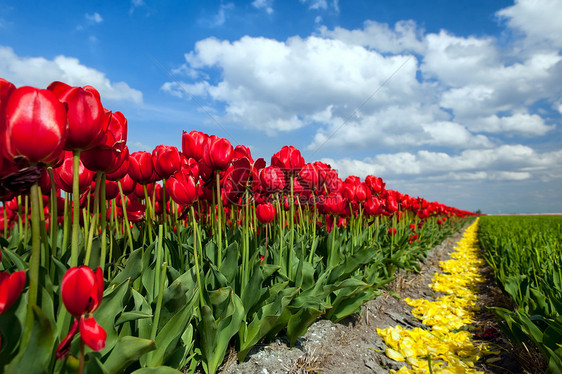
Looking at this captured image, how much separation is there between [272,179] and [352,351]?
161 centimetres

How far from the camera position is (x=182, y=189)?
6.35ft

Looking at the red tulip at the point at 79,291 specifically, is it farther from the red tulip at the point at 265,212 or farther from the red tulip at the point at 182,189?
the red tulip at the point at 265,212

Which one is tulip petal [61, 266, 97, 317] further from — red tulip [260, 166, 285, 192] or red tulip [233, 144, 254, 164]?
red tulip [260, 166, 285, 192]

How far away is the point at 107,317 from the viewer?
1373 mm

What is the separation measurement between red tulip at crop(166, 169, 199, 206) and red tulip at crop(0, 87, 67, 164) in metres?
0.99

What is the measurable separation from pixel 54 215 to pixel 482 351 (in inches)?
149

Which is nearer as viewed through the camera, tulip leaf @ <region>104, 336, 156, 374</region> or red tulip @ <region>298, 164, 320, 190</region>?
tulip leaf @ <region>104, 336, 156, 374</region>

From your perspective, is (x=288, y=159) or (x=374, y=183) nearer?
(x=288, y=159)

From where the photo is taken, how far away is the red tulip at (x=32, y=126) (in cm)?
88

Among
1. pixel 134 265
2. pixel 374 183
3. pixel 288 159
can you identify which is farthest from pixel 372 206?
pixel 134 265

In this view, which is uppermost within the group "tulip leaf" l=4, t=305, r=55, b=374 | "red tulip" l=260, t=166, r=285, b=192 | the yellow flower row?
"red tulip" l=260, t=166, r=285, b=192

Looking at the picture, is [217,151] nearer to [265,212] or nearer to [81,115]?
[265,212]

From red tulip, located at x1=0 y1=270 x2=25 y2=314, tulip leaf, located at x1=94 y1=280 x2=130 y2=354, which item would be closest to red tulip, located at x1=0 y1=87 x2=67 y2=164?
red tulip, located at x1=0 y1=270 x2=25 y2=314

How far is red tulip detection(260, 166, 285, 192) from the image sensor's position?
2.80 metres
